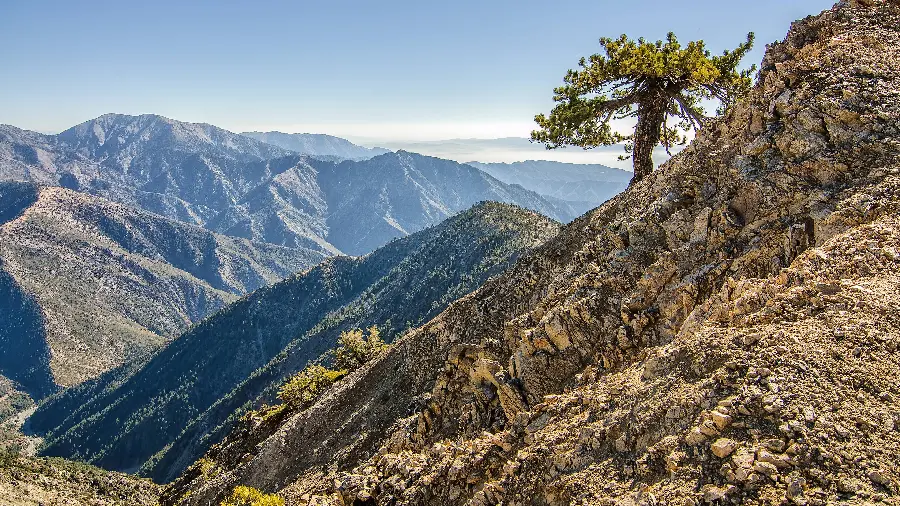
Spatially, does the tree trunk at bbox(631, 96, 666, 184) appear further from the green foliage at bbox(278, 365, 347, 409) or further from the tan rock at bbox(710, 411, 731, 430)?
the green foliage at bbox(278, 365, 347, 409)

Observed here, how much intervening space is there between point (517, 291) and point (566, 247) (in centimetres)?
247

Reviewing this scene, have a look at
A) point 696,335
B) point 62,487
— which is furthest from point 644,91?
point 62,487

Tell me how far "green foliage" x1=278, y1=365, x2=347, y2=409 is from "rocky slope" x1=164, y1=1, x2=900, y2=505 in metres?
15.3

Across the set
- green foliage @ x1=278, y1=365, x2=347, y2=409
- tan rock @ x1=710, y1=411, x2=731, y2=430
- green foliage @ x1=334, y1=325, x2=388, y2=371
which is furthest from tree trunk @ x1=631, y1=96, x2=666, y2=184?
green foliage @ x1=278, y1=365, x2=347, y2=409

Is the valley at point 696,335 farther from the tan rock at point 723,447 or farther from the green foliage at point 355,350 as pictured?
the green foliage at point 355,350

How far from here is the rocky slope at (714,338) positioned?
261 inches

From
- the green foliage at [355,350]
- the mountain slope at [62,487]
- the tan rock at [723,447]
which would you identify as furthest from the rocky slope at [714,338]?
the mountain slope at [62,487]

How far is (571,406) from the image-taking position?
973 cm

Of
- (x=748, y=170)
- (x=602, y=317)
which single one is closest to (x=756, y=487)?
(x=602, y=317)

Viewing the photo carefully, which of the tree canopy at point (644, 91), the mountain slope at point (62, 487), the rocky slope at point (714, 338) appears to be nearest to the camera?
the rocky slope at point (714, 338)

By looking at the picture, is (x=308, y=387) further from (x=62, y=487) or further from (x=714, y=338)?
(x=62, y=487)

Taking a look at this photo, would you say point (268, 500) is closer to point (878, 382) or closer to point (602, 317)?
point (602, 317)

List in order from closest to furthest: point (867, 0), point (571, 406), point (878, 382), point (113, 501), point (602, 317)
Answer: point (878, 382)
point (571, 406)
point (602, 317)
point (867, 0)
point (113, 501)

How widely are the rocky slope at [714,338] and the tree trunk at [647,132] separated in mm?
6315
